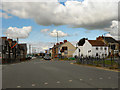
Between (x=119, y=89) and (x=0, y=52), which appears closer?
(x=119, y=89)

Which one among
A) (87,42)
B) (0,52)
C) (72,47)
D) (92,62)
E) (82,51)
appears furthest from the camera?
(72,47)

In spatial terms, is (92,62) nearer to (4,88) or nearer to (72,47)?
(4,88)

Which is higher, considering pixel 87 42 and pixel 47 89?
pixel 87 42

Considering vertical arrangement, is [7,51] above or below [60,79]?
above

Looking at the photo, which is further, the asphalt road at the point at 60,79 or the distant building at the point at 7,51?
the distant building at the point at 7,51

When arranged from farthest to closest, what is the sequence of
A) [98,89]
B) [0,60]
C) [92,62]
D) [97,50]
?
[97,50] < [0,60] < [92,62] < [98,89]

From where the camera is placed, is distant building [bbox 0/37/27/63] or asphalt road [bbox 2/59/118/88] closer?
Answer: asphalt road [bbox 2/59/118/88]

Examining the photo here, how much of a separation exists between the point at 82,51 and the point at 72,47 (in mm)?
13959

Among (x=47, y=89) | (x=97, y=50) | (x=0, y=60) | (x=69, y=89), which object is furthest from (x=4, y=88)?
(x=97, y=50)

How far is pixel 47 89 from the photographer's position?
7.72m

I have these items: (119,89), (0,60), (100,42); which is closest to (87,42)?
(100,42)

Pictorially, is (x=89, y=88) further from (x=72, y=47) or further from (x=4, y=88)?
(x=72, y=47)

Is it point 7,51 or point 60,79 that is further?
point 7,51

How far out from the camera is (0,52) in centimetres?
4938
